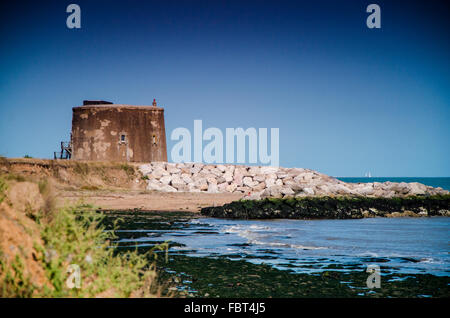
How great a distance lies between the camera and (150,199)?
3019 cm

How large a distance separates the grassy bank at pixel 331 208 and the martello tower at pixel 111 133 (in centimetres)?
1986

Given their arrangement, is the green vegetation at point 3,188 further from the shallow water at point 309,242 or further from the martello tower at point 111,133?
the martello tower at point 111,133

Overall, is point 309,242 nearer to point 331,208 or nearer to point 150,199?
point 331,208

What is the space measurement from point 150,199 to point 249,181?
470 inches

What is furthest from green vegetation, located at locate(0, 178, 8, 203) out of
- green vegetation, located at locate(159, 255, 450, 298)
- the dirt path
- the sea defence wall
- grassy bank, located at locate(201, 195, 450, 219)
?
the sea defence wall

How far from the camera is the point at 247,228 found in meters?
19.6

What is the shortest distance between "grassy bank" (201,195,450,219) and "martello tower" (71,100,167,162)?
782 inches

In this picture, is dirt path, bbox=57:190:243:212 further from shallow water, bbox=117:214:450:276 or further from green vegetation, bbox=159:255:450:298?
green vegetation, bbox=159:255:450:298

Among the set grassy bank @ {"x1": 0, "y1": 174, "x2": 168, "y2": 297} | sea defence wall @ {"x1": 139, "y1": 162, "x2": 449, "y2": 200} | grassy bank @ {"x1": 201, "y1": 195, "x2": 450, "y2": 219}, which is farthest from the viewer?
sea defence wall @ {"x1": 139, "y1": 162, "x2": 449, "y2": 200}

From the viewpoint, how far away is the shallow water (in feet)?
38.0

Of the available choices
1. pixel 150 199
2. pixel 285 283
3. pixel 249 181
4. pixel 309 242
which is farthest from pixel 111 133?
pixel 285 283

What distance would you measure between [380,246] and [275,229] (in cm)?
541
